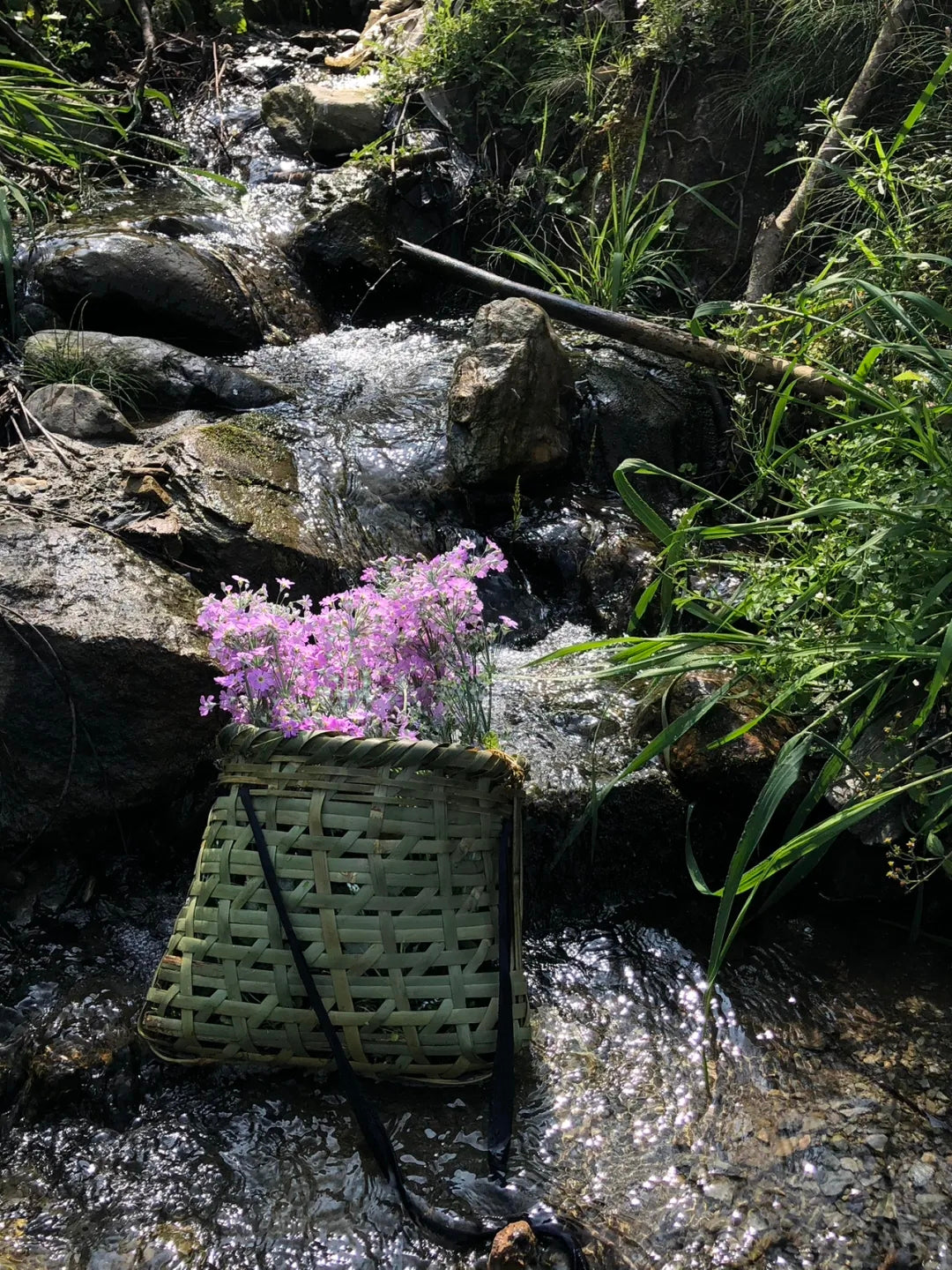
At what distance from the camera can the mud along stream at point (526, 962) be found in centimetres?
156

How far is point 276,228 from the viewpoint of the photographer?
18.0ft

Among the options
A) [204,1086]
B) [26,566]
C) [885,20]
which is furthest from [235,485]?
[885,20]

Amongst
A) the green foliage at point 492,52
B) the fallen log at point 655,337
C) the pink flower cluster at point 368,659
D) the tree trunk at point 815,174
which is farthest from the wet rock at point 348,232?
the pink flower cluster at point 368,659

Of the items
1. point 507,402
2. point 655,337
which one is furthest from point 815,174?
point 507,402

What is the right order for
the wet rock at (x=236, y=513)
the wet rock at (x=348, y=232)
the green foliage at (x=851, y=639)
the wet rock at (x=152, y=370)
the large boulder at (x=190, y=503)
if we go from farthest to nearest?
the wet rock at (x=348, y=232) < the wet rock at (x=152, y=370) < the wet rock at (x=236, y=513) < the large boulder at (x=190, y=503) < the green foliage at (x=851, y=639)

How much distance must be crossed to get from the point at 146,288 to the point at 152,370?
0.75 metres

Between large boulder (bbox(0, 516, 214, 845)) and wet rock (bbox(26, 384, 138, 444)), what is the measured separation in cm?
90

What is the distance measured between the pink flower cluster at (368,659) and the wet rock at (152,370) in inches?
90.0

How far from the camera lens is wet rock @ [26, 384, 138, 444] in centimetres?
324

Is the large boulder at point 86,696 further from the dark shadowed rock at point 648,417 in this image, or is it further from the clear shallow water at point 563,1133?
the dark shadowed rock at point 648,417

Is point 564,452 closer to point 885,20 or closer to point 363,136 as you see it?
point 885,20

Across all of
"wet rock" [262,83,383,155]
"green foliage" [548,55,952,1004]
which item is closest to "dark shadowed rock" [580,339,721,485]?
"green foliage" [548,55,952,1004]

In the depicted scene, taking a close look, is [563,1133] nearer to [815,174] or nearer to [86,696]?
[86,696]

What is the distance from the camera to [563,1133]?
1.71 m
